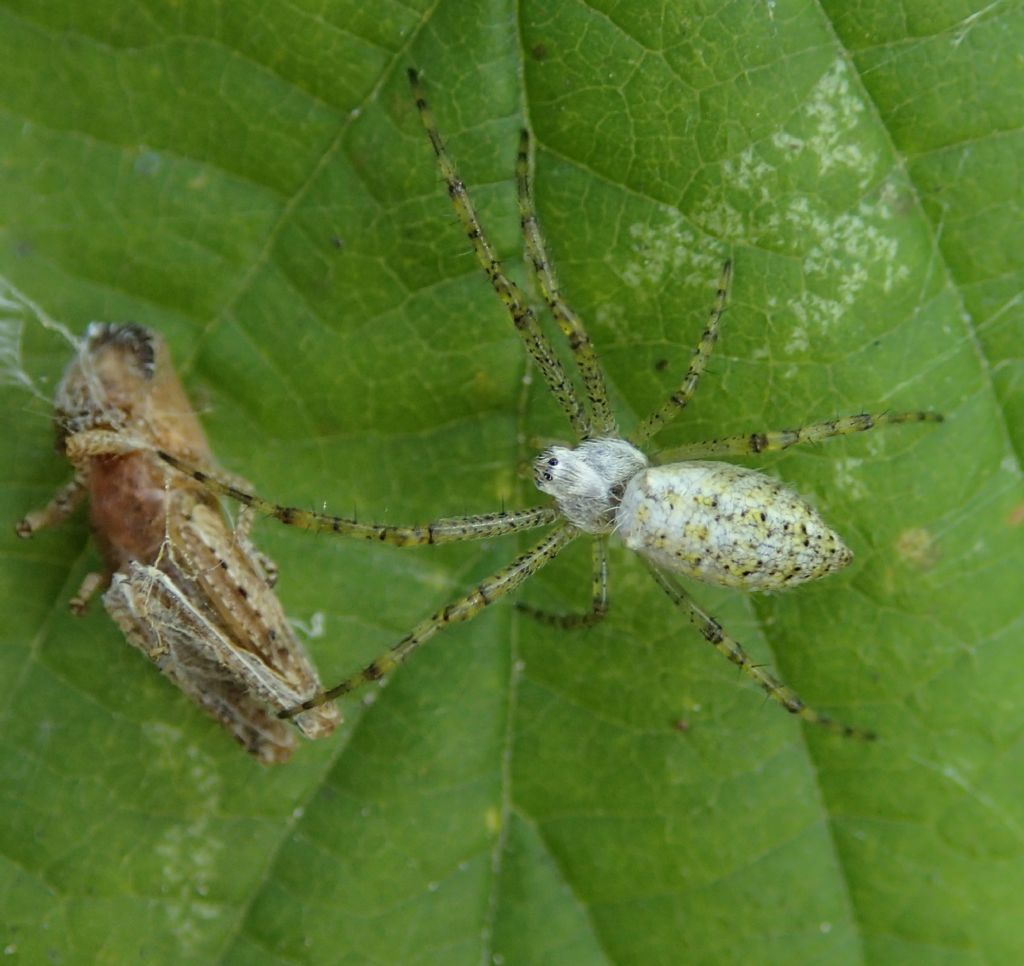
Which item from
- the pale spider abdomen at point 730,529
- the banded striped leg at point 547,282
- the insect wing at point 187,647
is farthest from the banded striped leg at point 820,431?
the insect wing at point 187,647

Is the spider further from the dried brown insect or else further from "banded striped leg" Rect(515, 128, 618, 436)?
the dried brown insect

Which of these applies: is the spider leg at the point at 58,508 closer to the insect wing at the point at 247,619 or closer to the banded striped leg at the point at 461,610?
the insect wing at the point at 247,619

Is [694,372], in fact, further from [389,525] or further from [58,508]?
[58,508]

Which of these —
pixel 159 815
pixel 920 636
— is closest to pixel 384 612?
pixel 159 815

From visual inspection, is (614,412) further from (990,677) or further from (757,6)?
(990,677)

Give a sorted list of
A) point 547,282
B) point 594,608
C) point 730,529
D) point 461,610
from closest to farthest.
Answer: point 730,529
point 547,282
point 461,610
point 594,608

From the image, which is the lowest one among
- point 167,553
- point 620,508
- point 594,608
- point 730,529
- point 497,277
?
point 167,553

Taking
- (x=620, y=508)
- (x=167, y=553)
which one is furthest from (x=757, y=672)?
(x=167, y=553)

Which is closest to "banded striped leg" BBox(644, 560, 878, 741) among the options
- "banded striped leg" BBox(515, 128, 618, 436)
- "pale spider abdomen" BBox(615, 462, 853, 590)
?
"pale spider abdomen" BBox(615, 462, 853, 590)
